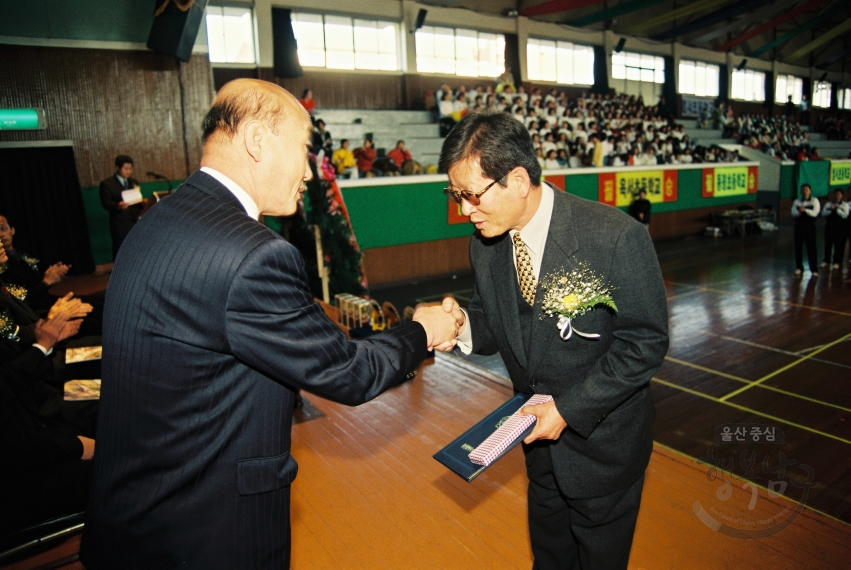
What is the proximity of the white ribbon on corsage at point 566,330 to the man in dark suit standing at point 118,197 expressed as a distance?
743 cm

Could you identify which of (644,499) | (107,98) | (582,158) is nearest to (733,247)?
(582,158)

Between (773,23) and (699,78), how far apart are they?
112 inches

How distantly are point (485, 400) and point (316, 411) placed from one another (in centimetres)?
128

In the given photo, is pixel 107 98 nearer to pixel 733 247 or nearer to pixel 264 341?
pixel 264 341

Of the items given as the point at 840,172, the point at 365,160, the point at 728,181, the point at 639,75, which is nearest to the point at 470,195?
the point at 365,160

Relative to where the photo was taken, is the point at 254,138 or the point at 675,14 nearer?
the point at 254,138

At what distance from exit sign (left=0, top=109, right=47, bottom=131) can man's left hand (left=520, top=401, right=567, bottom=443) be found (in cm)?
948

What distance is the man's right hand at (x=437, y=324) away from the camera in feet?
5.94

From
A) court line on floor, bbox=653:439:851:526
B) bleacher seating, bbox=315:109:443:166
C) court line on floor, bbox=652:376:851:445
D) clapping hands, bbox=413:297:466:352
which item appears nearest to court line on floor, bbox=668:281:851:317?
court line on floor, bbox=652:376:851:445

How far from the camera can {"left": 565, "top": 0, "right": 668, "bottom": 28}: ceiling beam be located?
1612 centimetres

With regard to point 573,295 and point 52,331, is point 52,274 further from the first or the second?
point 573,295

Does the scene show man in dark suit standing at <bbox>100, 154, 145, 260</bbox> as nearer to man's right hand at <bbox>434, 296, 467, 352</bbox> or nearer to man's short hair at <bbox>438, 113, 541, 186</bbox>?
man's right hand at <bbox>434, 296, 467, 352</bbox>

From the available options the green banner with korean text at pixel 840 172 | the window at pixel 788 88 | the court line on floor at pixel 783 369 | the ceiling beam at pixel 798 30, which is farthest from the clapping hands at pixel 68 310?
the window at pixel 788 88

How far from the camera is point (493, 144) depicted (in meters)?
1.67
